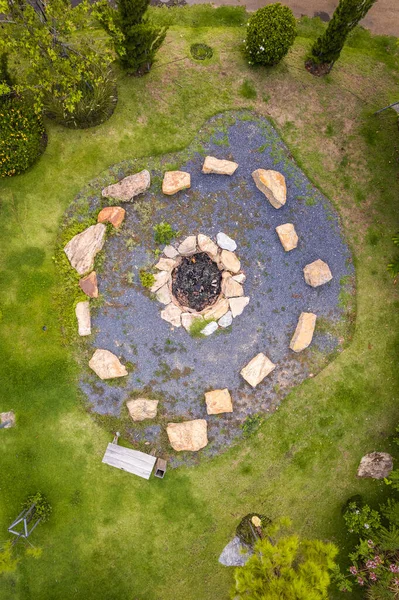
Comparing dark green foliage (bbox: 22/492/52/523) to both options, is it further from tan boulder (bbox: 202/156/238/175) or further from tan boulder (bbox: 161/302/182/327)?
tan boulder (bbox: 202/156/238/175)

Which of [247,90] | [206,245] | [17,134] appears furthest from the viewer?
[247,90]

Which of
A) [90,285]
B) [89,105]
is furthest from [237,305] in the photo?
[89,105]

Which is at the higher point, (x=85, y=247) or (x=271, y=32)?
(x=271, y=32)

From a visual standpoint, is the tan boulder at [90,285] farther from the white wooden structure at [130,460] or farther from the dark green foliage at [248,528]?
the dark green foliage at [248,528]

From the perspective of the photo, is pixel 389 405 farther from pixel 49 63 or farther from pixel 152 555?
pixel 49 63

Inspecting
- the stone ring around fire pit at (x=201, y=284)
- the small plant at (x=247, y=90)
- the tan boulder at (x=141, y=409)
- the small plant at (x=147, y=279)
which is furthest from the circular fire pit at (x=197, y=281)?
the small plant at (x=247, y=90)

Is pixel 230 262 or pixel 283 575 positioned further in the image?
pixel 230 262

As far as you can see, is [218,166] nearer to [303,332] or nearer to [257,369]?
[303,332]
